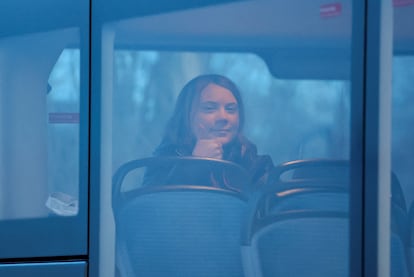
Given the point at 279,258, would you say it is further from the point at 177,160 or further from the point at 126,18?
the point at 126,18

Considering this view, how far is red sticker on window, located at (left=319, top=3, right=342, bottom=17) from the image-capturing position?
108 inches

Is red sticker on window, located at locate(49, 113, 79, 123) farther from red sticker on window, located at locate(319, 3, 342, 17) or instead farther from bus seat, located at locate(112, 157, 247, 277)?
red sticker on window, located at locate(319, 3, 342, 17)

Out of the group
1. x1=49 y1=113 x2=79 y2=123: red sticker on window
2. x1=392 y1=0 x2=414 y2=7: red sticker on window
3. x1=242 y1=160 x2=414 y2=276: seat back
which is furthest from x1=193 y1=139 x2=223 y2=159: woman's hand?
x1=392 y1=0 x2=414 y2=7: red sticker on window

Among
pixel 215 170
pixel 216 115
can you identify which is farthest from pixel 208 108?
pixel 215 170

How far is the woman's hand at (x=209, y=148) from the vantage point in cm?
271

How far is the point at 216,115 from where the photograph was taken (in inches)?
107

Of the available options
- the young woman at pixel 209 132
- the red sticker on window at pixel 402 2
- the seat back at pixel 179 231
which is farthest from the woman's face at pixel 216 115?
the red sticker on window at pixel 402 2

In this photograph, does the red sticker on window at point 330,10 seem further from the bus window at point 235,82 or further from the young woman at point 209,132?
the young woman at point 209,132

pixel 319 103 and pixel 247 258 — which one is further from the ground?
pixel 319 103

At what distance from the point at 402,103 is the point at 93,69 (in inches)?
49.5

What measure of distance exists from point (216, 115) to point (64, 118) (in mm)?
610

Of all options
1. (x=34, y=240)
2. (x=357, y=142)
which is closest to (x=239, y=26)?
(x=357, y=142)

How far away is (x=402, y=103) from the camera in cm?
272

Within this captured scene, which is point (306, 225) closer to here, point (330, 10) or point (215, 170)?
point (215, 170)
